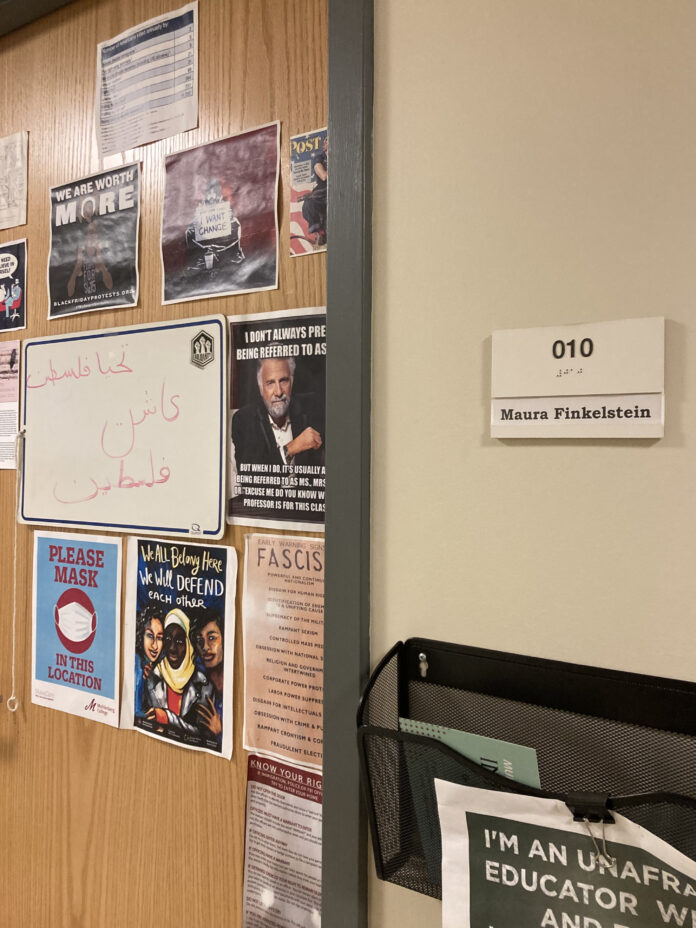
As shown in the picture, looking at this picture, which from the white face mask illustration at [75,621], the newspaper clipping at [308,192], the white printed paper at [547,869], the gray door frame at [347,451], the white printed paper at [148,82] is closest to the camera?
the white printed paper at [547,869]

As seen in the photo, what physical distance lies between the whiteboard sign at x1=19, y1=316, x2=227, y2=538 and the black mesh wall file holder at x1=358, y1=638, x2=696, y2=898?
33 centimetres

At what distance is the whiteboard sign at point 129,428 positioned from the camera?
0.83 metres

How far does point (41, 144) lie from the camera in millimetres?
1003

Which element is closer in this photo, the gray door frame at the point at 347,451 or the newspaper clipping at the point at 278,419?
the gray door frame at the point at 347,451

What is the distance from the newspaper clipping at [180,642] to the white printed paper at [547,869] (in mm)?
366

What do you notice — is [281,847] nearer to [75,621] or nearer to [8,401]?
[75,621]

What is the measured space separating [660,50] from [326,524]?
495 millimetres

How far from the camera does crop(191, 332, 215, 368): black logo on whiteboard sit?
0.82 metres

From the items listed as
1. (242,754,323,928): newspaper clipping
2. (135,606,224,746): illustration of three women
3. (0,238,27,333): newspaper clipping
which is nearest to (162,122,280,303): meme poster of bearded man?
(0,238,27,333): newspaper clipping

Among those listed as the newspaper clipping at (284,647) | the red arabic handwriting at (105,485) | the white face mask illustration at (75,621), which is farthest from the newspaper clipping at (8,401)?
the newspaper clipping at (284,647)

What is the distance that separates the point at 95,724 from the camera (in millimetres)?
938

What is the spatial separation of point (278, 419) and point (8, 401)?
0.53 meters

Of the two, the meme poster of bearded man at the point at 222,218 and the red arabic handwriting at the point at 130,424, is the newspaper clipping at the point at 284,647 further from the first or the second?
the meme poster of bearded man at the point at 222,218

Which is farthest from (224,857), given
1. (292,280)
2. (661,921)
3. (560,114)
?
(560,114)
